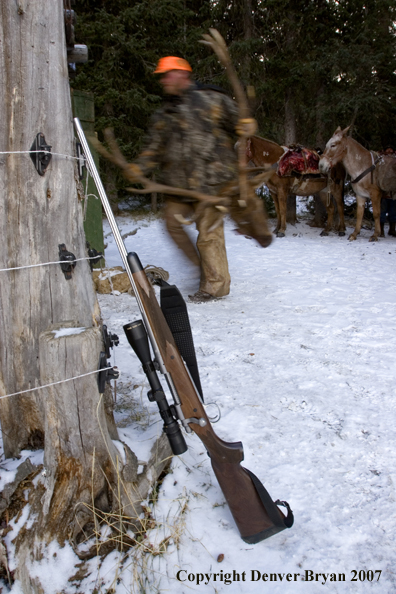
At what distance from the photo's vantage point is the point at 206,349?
4418 mm

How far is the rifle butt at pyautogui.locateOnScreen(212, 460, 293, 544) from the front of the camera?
7.08 ft

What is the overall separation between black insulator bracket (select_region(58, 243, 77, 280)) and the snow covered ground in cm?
49

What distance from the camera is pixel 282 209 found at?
36.2 ft

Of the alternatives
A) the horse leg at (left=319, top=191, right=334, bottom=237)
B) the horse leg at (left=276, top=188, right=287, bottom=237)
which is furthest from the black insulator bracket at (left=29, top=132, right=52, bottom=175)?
the horse leg at (left=319, top=191, right=334, bottom=237)

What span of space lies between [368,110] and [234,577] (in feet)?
37.3

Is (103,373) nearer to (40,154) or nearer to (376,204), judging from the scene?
(40,154)

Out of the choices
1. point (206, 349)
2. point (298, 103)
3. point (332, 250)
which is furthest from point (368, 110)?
point (206, 349)

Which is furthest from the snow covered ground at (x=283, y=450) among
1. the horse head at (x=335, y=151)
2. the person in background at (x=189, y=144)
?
the horse head at (x=335, y=151)

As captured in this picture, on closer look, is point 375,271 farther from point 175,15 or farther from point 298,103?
point 175,15

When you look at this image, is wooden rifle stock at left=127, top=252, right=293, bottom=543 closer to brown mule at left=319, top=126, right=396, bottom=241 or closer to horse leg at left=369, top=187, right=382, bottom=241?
brown mule at left=319, top=126, right=396, bottom=241

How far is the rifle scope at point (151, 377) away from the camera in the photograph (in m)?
2.06

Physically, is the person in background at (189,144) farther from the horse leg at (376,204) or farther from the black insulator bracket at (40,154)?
the horse leg at (376,204)

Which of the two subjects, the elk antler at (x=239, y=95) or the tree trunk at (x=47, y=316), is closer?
the elk antler at (x=239, y=95)

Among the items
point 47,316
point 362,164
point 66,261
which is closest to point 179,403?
point 47,316
